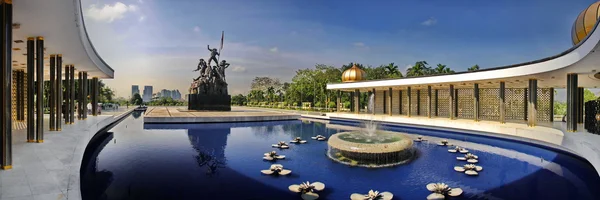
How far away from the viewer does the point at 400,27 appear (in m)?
28.8

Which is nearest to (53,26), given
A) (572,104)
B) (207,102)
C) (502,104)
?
(572,104)

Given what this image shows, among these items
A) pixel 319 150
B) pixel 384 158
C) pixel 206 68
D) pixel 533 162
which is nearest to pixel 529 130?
pixel 533 162

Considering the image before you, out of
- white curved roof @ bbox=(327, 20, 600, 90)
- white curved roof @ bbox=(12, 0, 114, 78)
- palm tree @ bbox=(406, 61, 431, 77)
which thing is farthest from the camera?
palm tree @ bbox=(406, 61, 431, 77)

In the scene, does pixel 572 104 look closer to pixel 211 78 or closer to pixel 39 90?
pixel 39 90

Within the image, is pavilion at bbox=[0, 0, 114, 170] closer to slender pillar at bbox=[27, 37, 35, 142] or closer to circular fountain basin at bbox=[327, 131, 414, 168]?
slender pillar at bbox=[27, 37, 35, 142]

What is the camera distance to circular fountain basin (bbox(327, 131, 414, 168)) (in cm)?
871

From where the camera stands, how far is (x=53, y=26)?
274 inches

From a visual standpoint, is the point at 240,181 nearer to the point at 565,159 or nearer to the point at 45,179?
the point at 45,179

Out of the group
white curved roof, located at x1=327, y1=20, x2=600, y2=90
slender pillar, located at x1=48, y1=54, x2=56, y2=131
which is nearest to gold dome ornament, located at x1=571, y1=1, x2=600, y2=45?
white curved roof, located at x1=327, y1=20, x2=600, y2=90

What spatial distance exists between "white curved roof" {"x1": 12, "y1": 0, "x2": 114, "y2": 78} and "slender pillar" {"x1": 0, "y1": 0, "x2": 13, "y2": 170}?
339mm

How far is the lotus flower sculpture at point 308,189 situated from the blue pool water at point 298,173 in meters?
0.15

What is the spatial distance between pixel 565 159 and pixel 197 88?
914 inches

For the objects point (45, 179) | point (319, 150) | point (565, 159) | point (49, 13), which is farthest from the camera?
point (319, 150)

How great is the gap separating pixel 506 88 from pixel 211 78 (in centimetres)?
2191
